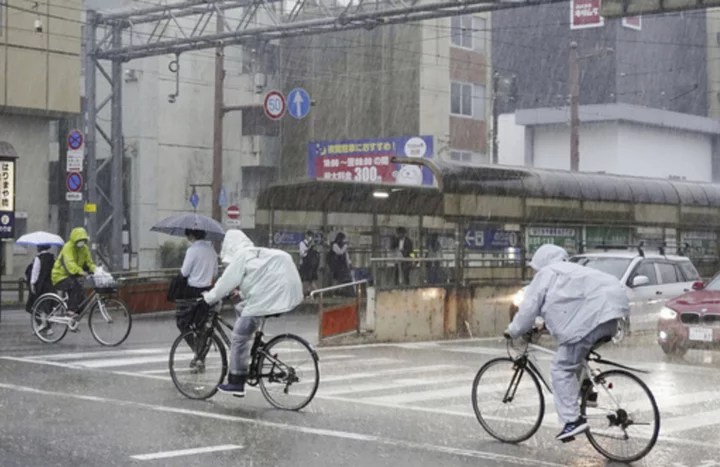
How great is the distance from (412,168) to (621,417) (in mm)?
31687

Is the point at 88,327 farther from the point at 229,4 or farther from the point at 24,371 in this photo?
the point at 229,4

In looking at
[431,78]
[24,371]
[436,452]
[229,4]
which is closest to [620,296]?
[436,452]

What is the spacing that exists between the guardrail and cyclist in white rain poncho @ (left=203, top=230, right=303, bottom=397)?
24.8 ft

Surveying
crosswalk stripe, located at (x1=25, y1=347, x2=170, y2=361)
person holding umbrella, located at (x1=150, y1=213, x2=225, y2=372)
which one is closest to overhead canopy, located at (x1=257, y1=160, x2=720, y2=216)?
crosswalk stripe, located at (x1=25, y1=347, x2=170, y2=361)

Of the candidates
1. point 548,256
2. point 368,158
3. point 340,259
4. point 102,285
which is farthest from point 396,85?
point 548,256

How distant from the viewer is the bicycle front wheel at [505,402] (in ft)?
32.4

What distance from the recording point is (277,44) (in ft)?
168

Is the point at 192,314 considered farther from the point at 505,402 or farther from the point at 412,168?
the point at 412,168

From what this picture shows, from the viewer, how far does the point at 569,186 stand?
27141 millimetres

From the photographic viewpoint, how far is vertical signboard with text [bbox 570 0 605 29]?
156ft

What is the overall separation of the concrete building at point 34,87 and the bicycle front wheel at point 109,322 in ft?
52.2

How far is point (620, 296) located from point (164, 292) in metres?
19.3

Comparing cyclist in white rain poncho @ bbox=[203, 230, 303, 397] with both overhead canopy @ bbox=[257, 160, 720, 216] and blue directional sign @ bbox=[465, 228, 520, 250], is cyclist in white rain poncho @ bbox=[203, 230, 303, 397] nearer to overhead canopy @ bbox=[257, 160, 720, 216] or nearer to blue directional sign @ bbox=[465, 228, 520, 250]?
overhead canopy @ bbox=[257, 160, 720, 216]

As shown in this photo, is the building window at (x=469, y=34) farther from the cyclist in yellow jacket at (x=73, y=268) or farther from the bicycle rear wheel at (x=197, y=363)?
the bicycle rear wheel at (x=197, y=363)
